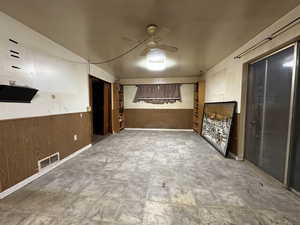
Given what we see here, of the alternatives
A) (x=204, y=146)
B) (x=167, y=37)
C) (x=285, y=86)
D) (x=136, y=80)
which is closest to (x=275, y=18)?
(x=285, y=86)

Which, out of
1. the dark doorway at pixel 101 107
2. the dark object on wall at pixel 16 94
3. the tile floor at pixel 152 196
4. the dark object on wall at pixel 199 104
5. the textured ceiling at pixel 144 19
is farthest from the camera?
the dark doorway at pixel 101 107

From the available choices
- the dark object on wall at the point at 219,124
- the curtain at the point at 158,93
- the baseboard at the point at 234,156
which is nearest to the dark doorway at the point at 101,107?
the curtain at the point at 158,93

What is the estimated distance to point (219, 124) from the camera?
3.59 metres

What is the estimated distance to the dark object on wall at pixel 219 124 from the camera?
3.06 m

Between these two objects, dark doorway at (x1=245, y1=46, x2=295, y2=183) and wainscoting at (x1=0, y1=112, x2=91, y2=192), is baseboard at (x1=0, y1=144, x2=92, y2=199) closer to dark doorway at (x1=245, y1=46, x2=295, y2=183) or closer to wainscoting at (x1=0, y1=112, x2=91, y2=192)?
wainscoting at (x1=0, y1=112, x2=91, y2=192)

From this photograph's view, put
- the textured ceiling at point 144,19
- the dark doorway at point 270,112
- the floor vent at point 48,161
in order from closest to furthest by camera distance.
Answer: the textured ceiling at point 144,19 < the dark doorway at point 270,112 < the floor vent at point 48,161

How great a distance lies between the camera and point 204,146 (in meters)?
3.80

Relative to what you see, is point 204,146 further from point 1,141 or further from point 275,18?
point 1,141

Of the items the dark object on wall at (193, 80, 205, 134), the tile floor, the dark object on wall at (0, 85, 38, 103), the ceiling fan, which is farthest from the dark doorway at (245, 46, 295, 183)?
the dark object on wall at (0, 85, 38, 103)

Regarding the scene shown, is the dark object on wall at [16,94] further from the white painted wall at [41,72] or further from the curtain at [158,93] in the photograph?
the curtain at [158,93]

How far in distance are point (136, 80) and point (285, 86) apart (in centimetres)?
486

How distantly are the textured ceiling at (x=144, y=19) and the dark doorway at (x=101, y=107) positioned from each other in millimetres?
2574

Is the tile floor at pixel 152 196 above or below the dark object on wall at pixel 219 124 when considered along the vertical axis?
below

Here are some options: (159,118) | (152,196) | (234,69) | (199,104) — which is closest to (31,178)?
(152,196)
